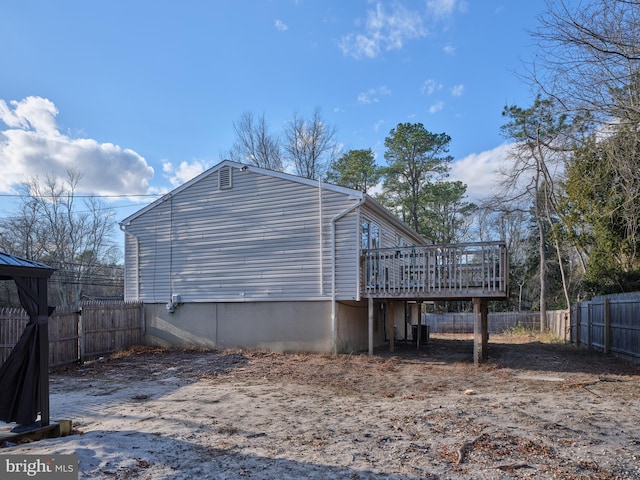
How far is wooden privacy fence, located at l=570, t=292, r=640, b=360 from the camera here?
11.4 m

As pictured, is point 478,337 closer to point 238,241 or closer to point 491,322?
point 238,241

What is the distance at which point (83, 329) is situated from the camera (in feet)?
40.6

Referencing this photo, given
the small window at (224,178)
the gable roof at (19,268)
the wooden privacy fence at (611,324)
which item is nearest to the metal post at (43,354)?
the gable roof at (19,268)

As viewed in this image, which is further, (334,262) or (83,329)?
(334,262)

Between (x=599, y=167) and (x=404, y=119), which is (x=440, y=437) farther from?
(x=404, y=119)

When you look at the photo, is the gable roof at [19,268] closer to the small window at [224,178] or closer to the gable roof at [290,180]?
the gable roof at [290,180]

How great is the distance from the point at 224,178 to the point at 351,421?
10.3 meters

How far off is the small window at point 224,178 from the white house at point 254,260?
0.11 ft

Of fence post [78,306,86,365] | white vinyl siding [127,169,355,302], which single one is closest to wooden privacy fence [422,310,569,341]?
white vinyl siding [127,169,355,302]

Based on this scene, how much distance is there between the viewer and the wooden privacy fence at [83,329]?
1018 centimetres

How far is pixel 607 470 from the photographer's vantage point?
4.04 meters

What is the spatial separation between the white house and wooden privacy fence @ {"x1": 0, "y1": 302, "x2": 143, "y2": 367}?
83cm

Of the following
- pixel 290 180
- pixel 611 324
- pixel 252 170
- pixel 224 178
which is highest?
pixel 252 170

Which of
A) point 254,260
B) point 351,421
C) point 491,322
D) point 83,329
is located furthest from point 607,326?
point 83,329
